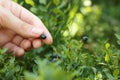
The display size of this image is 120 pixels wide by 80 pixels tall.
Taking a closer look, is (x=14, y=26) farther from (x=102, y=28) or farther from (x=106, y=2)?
(x=106, y=2)

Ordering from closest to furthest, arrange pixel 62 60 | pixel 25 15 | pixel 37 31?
pixel 62 60 < pixel 37 31 < pixel 25 15

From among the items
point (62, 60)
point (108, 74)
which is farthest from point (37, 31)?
point (108, 74)

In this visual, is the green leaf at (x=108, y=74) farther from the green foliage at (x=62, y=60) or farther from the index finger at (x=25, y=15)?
the index finger at (x=25, y=15)

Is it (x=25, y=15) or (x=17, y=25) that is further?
(x=25, y=15)

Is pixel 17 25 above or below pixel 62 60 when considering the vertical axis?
above

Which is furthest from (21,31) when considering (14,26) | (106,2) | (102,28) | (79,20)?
(106,2)

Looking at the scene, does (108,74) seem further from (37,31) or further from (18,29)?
(18,29)

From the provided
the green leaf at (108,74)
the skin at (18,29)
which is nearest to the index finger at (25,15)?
the skin at (18,29)
